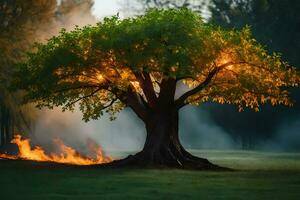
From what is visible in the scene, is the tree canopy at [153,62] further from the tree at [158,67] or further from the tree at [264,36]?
the tree at [264,36]

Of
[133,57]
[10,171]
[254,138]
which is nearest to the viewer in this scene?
[10,171]

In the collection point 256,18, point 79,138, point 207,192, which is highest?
point 256,18

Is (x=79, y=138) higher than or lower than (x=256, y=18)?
lower

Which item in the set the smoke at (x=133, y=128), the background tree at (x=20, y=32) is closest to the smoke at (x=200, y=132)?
the smoke at (x=133, y=128)

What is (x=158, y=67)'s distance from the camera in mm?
36906

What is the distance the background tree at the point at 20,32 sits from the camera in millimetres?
52625

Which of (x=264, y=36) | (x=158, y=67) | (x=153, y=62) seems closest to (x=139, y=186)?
(x=158, y=67)

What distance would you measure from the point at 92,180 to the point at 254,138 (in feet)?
220

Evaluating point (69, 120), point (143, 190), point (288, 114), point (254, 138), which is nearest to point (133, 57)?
point (143, 190)

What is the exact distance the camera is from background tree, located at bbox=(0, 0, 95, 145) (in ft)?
173

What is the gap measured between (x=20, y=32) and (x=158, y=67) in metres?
21.0

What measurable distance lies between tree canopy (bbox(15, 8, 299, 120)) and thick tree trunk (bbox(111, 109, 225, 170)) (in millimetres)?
770

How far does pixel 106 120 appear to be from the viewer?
10531cm

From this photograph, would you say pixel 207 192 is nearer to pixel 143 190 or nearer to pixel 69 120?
pixel 143 190
